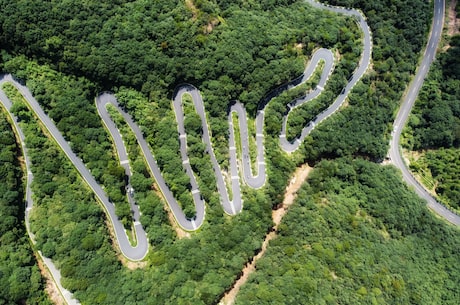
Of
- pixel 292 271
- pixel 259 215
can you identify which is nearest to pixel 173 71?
pixel 259 215

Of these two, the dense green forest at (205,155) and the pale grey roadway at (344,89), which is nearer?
the dense green forest at (205,155)

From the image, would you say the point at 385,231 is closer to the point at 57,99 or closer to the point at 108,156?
the point at 108,156

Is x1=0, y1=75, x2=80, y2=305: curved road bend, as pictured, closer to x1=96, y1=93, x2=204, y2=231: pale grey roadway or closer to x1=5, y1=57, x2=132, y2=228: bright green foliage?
x1=5, y1=57, x2=132, y2=228: bright green foliage

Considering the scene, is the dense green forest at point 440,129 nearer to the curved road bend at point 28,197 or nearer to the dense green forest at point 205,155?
the dense green forest at point 205,155

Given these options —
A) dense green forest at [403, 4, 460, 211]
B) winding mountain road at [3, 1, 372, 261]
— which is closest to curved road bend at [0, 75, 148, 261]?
winding mountain road at [3, 1, 372, 261]

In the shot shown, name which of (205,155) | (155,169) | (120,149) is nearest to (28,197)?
(120,149)

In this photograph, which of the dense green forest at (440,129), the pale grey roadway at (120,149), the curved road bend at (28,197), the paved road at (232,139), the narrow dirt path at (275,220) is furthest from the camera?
the dense green forest at (440,129)

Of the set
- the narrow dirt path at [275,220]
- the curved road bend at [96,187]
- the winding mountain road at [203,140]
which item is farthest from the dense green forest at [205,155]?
the narrow dirt path at [275,220]
